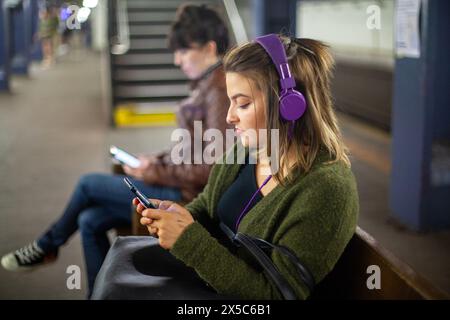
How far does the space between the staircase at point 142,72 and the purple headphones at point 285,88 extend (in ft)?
24.2

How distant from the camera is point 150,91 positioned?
955 cm

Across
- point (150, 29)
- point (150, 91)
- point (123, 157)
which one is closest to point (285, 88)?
point (123, 157)

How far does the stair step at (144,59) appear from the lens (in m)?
9.95

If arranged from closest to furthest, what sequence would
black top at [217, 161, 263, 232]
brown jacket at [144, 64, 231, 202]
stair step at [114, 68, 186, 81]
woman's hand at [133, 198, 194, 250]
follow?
1. woman's hand at [133, 198, 194, 250]
2. black top at [217, 161, 263, 232]
3. brown jacket at [144, 64, 231, 202]
4. stair step at [114, 68, 186, 81]

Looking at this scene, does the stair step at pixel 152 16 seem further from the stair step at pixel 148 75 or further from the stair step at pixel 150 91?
the stair step at pixel 150 91

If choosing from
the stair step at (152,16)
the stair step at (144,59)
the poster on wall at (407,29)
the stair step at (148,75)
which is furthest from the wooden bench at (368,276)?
the stair step at (152,16)

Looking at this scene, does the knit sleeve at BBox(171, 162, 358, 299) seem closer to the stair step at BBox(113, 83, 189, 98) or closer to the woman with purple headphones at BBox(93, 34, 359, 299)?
the woman with purple headphones at BBox(93, 34, 359, 299)

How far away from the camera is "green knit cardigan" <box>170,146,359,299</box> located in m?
1.44

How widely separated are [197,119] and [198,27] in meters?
0.46

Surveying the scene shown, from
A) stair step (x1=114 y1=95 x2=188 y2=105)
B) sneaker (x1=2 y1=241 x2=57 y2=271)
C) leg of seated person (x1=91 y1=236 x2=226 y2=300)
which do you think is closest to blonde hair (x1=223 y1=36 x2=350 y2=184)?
leg of seated person (x1=91 y1=236 x2=226 y2=300)

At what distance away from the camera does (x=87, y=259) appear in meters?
2.87
